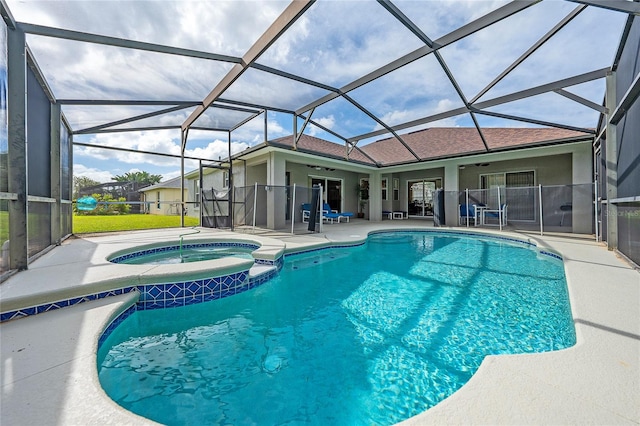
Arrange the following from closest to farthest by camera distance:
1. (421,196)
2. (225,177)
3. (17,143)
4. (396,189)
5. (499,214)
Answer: (17,143) < (499,214) < (225,177) < (396,189) < (421,196)

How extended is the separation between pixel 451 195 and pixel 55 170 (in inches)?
495

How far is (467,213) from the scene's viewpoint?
10.8 meters

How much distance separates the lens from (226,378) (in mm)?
2158

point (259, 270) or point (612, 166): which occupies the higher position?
point (612, 166)

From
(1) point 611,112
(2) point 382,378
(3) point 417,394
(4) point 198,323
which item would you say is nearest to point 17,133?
(4) point 198,323

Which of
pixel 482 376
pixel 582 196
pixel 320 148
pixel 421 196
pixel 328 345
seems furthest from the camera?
pixel 421 196

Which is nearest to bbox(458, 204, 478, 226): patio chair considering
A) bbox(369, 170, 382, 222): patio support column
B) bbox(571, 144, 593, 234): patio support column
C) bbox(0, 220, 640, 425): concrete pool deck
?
bbox(571, 144, 593, 234): patio support column

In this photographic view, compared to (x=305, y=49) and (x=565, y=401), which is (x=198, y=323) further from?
(x=305, y=49)

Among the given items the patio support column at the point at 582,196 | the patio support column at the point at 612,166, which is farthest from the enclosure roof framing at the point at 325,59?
the patio support column at the point at 582,196

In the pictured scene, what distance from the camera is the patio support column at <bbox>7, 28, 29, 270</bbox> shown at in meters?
3.45

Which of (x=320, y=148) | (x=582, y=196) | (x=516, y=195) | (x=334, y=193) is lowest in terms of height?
(x=582, y=196)

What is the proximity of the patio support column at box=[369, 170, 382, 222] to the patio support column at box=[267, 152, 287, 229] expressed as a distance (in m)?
6.06

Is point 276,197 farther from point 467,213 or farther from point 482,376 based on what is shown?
point 482,376

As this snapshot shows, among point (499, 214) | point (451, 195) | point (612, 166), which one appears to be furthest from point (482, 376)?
point (451, 195)
